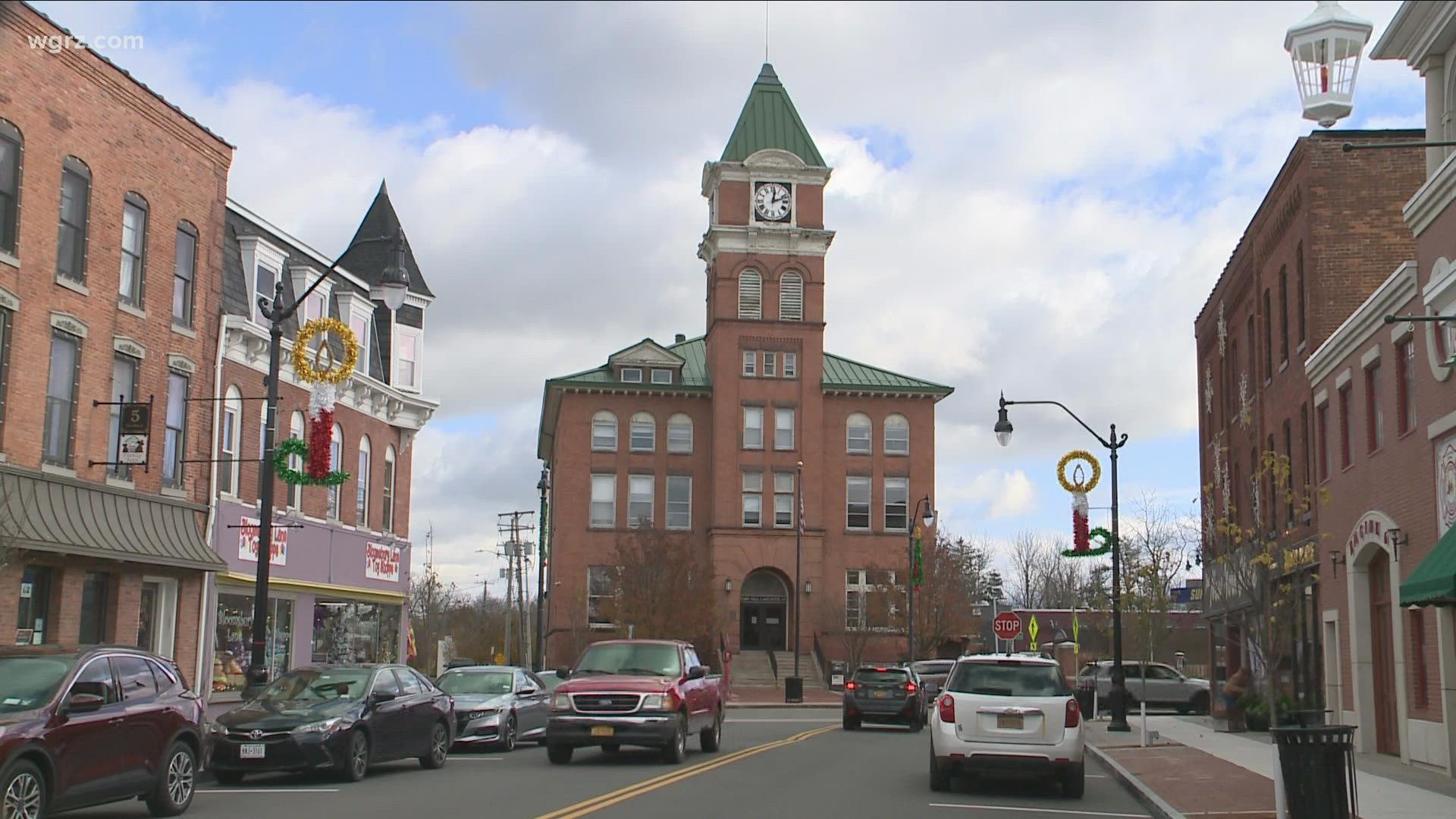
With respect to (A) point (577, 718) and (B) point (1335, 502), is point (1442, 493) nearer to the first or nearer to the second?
(B) point (1335, 502)

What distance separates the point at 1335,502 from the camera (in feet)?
90.3

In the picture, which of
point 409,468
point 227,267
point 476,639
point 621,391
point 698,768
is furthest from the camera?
point 476,639

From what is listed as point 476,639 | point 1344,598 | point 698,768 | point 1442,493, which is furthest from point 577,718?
point 476,639

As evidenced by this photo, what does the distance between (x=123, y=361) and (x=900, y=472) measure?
48.5 metres

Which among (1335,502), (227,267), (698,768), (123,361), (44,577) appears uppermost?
(227,267)

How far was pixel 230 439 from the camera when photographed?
33125mm

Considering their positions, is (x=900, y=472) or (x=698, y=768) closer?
(x=698, y=768)

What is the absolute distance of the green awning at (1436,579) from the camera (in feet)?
57.4

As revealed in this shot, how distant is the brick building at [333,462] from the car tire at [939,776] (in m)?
15.3

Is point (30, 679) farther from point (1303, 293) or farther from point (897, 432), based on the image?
point (897, 432)

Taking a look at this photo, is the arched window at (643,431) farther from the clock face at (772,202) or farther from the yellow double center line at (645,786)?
the yellow double center line at (645,786)

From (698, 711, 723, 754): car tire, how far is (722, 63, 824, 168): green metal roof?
161 feet

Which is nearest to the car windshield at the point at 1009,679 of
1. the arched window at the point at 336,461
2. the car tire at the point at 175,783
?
the car tire at the point at 175,783

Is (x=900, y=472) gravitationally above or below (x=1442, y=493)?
above
